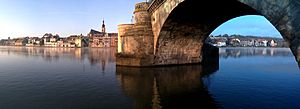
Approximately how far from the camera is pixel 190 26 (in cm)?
2373

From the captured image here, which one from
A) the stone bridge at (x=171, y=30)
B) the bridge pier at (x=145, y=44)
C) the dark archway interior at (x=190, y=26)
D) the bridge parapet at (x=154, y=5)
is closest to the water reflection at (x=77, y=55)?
the bridge pier at (x=145, y=44)

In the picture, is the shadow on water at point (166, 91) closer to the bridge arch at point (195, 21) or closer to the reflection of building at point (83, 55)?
the bridge arch at point (195, 21)

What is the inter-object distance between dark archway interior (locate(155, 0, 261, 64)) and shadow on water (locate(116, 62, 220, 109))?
16.0 ft

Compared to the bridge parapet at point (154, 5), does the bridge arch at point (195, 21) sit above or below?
below

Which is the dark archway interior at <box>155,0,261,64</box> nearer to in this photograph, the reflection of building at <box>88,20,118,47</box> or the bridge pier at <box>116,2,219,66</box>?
the bridge pier at <box>116,2,219,66</box>

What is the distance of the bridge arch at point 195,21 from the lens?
329 inches

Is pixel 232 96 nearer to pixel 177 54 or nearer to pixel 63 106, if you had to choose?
pixel 63 106

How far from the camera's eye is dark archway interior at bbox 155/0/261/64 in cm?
1771

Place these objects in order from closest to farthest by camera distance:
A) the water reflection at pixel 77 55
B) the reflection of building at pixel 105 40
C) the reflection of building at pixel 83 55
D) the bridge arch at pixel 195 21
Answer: the bridge arch at pixel 195 21 → the reflection of building at pixel 83 55 → the water reflection at pixel 77 55 → the reflection of building at pixel 105 40

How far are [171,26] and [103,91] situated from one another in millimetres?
11263

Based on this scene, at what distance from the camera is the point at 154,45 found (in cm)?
2595

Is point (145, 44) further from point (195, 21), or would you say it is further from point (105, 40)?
point (105, 40)

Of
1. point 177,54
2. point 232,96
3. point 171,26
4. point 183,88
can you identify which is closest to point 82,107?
point 183,88

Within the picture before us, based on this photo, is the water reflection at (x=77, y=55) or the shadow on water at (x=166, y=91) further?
the water reflection at (x=77, y=55)
